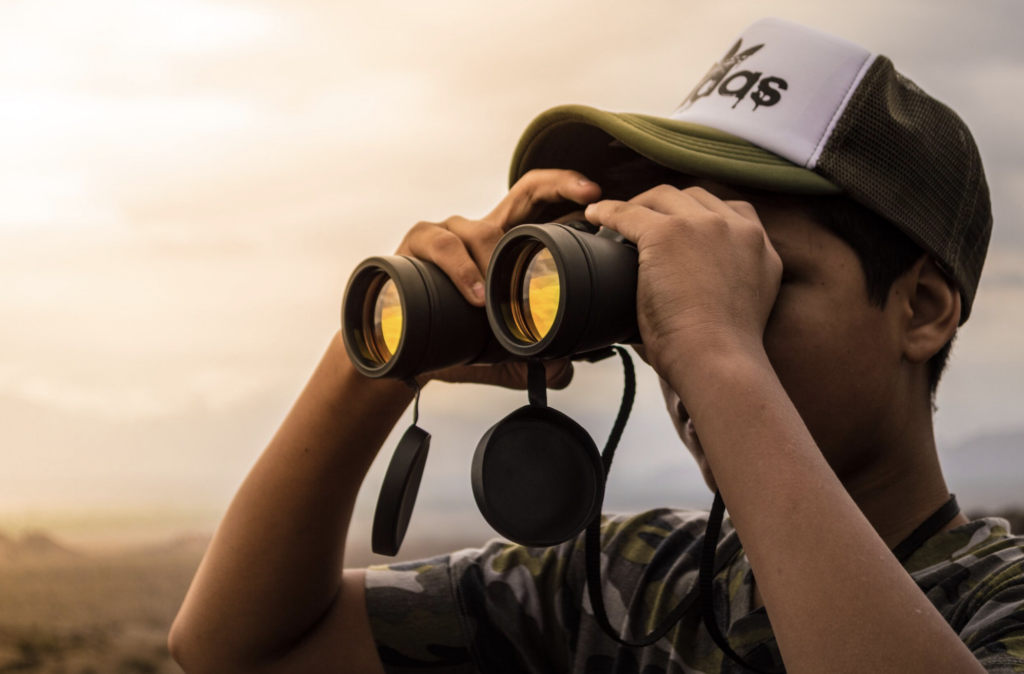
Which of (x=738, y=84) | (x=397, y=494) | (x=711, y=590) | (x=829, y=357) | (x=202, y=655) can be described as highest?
(x=738, y=84)

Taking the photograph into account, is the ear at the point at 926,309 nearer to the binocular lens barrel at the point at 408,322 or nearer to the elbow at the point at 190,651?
the binocular lens barrel at the point at 408,322

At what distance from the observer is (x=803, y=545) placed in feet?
1.74

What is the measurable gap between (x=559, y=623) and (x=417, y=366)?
17.5 inches

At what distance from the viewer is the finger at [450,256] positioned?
0.68m

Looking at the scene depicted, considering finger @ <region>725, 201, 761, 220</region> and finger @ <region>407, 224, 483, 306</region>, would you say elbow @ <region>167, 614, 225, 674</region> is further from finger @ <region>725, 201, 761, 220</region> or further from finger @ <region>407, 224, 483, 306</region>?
finger @ <region>725, 201, 761, 220</region>

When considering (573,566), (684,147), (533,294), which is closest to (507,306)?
(533,294)

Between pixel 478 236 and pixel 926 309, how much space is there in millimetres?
421

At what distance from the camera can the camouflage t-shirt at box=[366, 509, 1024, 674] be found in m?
0.86

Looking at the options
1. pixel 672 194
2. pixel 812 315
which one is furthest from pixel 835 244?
pixel 672 194

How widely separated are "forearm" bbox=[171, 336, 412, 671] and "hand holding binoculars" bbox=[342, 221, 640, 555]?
225mm

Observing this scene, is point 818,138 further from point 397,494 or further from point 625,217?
point 397,494

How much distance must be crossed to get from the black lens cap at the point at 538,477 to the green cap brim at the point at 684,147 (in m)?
0.25

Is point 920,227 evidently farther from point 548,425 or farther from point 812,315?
point 548,425

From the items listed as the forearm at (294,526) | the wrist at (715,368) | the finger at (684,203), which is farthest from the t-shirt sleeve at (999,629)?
the forearm at (294,526)
